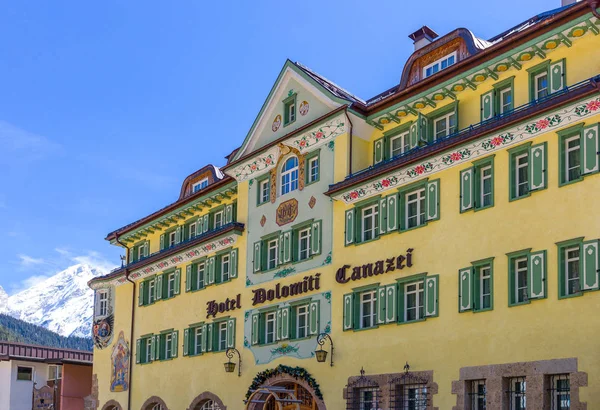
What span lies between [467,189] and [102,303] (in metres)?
29.1

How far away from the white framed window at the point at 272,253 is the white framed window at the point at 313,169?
326cm

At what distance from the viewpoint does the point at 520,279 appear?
94.1 feet

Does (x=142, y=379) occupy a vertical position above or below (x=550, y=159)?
below

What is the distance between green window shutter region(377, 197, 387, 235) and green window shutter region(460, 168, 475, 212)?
367cm

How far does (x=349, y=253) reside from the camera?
35219mm

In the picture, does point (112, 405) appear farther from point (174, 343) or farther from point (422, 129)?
point (422, 129)

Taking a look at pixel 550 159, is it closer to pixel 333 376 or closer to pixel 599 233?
pixel 599 233

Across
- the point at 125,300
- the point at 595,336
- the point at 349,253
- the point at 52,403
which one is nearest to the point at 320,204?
the point at 349,253

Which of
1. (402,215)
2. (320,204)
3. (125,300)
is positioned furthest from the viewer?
(125,300)

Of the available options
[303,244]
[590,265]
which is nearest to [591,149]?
[590,265]

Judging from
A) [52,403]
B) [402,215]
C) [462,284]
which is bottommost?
[52,403]

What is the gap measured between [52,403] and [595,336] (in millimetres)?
40750

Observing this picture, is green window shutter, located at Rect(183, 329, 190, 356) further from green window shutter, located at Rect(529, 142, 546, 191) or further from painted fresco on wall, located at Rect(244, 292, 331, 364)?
green window shutter, located at Rect(529, 142, 546, 191)

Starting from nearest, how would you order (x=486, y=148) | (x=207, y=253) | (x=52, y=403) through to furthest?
(x=486, y=148), (x=207, y=253), (x=52, y=403)
